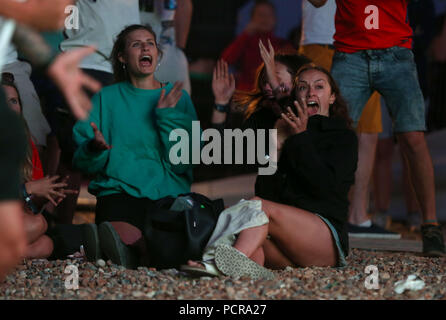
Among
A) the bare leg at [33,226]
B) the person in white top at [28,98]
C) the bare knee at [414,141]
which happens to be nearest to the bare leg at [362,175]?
the bare knee at [414,141]

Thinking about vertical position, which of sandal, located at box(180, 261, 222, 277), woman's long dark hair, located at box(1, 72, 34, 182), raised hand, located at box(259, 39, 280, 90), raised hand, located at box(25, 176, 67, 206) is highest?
raised hand, located at box(259, 39, 280, 90)

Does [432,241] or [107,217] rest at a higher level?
[107,217]

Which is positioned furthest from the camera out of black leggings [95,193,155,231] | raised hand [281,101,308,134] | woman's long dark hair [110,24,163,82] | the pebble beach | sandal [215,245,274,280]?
woman's long dark hair [110,24,163,82]

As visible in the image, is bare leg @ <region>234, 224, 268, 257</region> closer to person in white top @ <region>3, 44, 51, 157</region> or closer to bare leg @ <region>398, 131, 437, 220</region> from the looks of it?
bare leg @ <region>398, 131, 437, 220</region>

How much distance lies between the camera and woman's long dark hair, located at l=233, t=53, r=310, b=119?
355 cm

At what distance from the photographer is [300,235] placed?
9.05 feet

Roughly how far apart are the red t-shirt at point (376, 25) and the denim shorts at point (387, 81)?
0.04 metres

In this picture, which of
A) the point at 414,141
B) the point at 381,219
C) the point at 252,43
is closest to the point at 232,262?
Answer: the point at 414,141

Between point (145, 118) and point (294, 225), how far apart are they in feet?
3.53

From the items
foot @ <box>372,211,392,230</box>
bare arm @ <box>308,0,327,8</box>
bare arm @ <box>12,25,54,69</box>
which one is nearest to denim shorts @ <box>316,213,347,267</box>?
bare arm @ <box>308,0,327,8</box>

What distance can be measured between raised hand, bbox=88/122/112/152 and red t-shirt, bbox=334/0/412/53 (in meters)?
1.45

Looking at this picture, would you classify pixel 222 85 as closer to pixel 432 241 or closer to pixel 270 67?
pixel 270 67

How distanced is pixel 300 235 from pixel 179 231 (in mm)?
475
